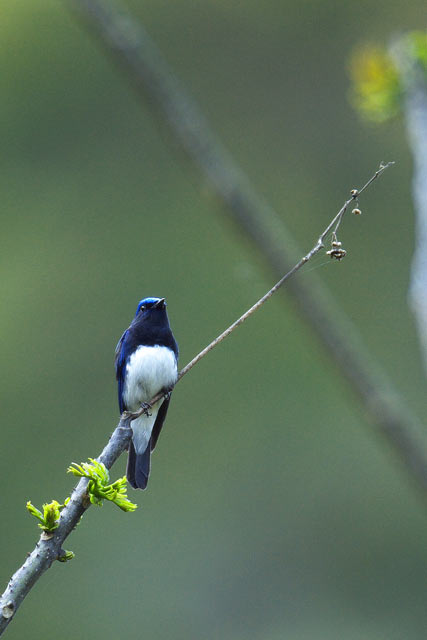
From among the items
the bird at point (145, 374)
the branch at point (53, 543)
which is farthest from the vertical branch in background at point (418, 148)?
the bird at point (145, 374)

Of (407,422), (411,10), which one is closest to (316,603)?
(411,10)

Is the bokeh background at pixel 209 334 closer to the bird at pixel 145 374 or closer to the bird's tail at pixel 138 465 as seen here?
the bird at pixel 145 374

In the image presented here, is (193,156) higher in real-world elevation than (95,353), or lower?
lower

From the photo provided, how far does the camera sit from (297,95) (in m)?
13.4

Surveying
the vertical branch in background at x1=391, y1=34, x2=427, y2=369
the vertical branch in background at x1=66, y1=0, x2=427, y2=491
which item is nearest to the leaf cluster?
the vertical branch in background at x1=66, y1=0, x2=427, y2=491

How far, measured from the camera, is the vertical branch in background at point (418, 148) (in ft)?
6.95

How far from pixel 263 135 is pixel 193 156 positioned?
12256mm

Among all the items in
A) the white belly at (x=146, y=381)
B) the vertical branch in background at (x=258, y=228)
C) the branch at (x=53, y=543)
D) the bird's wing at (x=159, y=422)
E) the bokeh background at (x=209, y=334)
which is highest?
the bokeh background at (x=209, y=334)

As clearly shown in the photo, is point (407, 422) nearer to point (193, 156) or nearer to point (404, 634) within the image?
point (193, 156)

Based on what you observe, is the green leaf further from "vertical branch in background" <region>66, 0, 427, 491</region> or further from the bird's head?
the bird's head

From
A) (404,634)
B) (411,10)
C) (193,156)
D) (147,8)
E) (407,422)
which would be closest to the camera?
(407,422)

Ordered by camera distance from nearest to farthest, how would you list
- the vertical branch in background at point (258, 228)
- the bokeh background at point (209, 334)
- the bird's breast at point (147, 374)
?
1. the vertical branch in background at point (258, 228)
2. the bird's breast at point (147, 374)
3. the bokeh background at point (209, 334)

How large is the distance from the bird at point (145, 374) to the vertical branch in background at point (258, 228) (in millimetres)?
2032

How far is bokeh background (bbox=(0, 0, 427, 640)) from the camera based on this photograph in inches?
451
